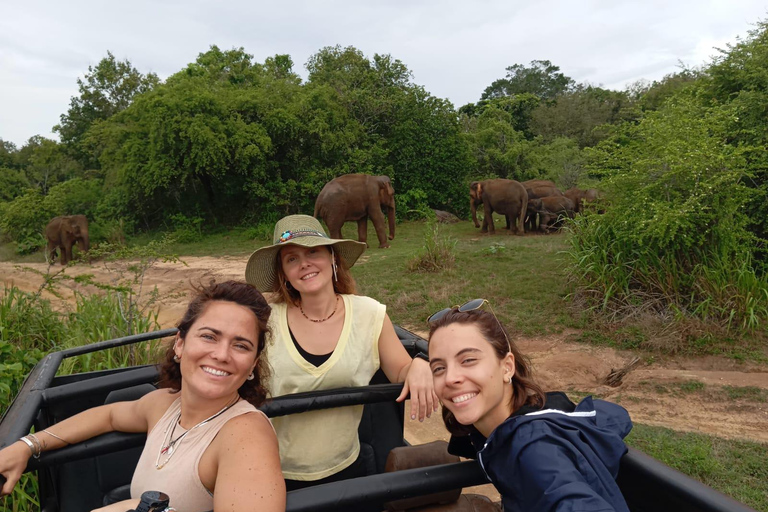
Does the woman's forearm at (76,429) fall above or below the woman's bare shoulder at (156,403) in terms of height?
below

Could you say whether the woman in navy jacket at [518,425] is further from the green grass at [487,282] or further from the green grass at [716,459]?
the green grass at [487,282]

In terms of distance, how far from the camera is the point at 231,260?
1181 cm

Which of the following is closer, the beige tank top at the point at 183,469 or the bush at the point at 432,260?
the beige tank top at the point at 183,469

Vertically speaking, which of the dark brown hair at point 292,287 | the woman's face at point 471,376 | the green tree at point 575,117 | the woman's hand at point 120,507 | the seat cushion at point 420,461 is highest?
the green tree at point 575,117

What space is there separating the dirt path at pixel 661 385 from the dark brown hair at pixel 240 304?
179cm

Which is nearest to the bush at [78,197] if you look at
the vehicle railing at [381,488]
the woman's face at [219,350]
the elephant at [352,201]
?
the elephant at [352,201]

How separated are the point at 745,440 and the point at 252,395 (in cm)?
351

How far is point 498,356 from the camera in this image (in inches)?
53.6

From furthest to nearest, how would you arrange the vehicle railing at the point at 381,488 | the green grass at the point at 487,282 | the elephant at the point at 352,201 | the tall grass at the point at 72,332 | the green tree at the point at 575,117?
1. the green tree at the point at 575,117
2. the elephant at the point at 352,201
3. the green grass at the point at 487,282
4. the tall grass at the point at 72,332
5. the vehicle railing at the point at 381,488

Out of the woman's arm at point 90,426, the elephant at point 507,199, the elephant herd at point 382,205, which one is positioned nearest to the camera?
the woman's arm at point 90,426

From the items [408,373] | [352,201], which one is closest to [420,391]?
[408,373]

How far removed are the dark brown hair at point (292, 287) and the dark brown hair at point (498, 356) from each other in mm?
811

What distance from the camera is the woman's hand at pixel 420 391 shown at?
5.56 feet

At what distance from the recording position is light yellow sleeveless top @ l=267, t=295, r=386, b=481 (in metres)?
1.86
